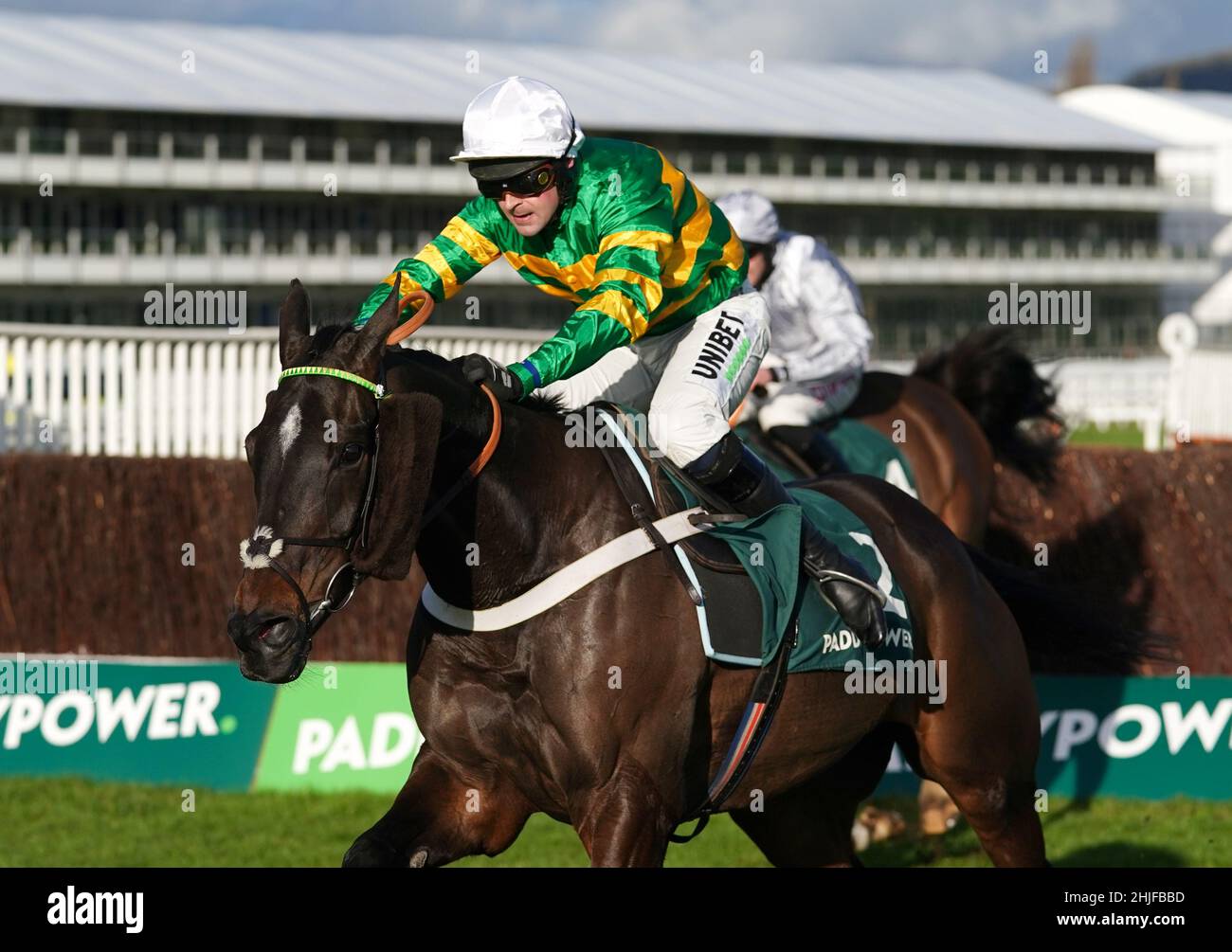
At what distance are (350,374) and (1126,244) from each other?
167 ft

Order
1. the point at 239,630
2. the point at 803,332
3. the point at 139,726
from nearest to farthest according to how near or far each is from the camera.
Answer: the point at 239,630 → the point at 139,726 → the point at 803,332

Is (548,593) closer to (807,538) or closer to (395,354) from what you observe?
(395,354)

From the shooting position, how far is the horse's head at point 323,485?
3041 millimetres

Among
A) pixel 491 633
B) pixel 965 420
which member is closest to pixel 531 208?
pixel 491 633

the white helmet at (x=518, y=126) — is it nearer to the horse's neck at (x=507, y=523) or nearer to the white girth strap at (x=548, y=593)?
the horse's neck at (x=507, y=523)

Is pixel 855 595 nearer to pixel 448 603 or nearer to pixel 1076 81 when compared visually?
pixel 448 603

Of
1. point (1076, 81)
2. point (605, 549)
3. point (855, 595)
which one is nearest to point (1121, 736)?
point (855, 595)

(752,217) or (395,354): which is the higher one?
(752,217)

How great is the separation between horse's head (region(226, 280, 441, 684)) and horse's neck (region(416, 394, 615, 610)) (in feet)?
0.75

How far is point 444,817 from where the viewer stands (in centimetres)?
364

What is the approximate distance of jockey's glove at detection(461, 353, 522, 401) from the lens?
11.4 feet

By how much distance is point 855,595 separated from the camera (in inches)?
155

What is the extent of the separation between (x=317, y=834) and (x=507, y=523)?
10.3ft

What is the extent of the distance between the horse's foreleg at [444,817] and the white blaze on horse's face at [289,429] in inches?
35.6
